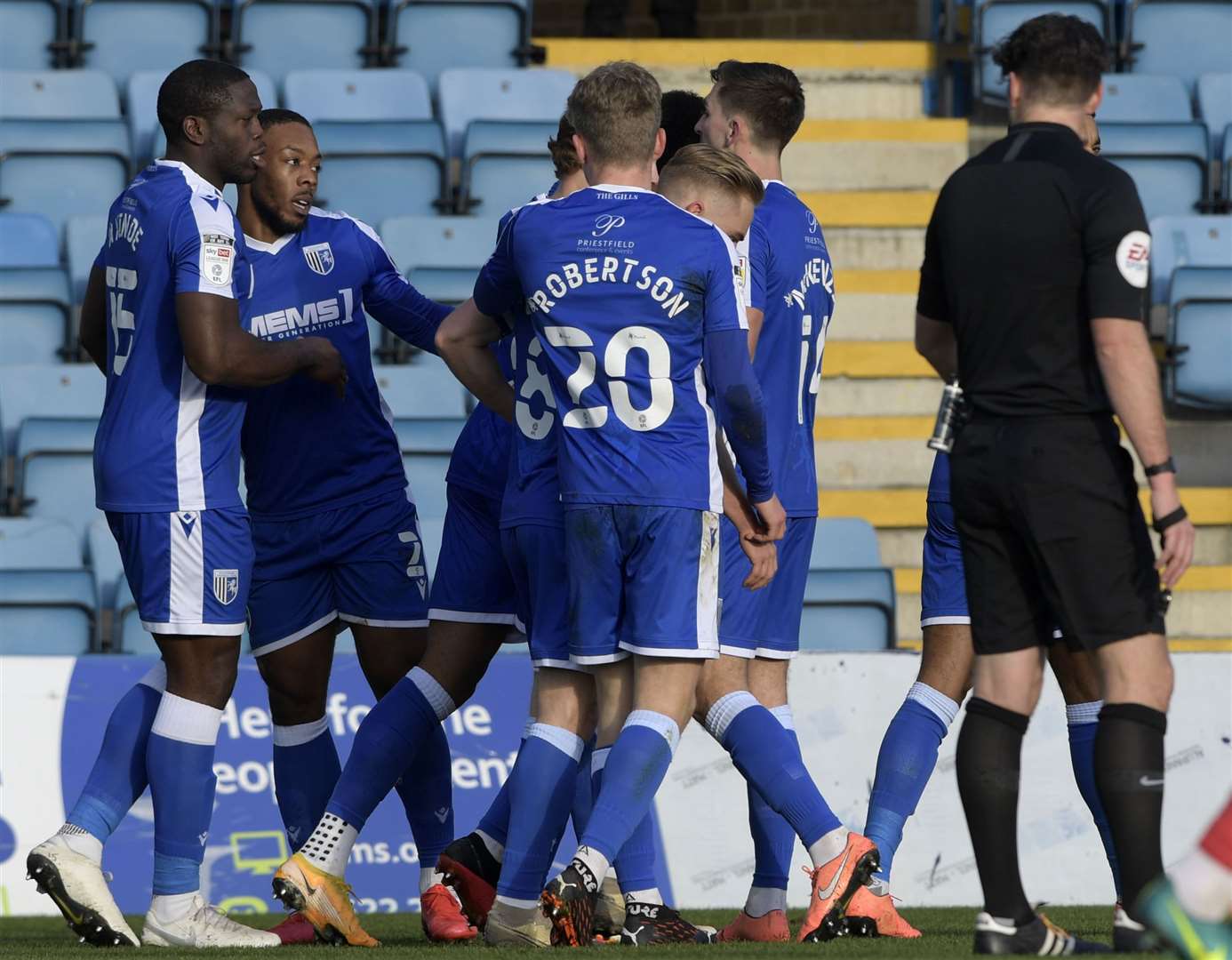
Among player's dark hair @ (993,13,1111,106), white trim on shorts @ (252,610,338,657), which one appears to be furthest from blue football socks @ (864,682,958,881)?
player's dark hair @ (993,13,1111,106)

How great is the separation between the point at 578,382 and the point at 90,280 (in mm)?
1621

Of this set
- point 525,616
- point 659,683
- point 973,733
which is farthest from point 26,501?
point 973,733

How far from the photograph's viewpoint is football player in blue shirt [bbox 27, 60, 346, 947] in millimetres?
4758

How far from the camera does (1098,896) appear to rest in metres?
6.85

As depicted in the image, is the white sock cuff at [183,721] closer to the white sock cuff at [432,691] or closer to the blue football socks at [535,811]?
the white sock cuff at [432,691]

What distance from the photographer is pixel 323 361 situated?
5.04 metres

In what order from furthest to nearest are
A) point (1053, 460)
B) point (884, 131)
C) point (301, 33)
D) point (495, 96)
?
point (884, 131) < point (301, 33) < point (495, 96) < point (1053, 460)

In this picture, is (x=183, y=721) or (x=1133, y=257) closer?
(x=1133, y=257)

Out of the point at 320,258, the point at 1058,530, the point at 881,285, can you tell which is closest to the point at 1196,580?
the point at 881,285

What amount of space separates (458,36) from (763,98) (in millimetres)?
5958

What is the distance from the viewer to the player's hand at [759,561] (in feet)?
15.1

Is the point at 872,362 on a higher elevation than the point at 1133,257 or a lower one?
higher

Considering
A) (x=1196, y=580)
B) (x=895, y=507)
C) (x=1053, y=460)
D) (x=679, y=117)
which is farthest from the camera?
(x=895, y=507)

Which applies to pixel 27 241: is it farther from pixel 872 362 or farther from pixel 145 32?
pixel 872 362
